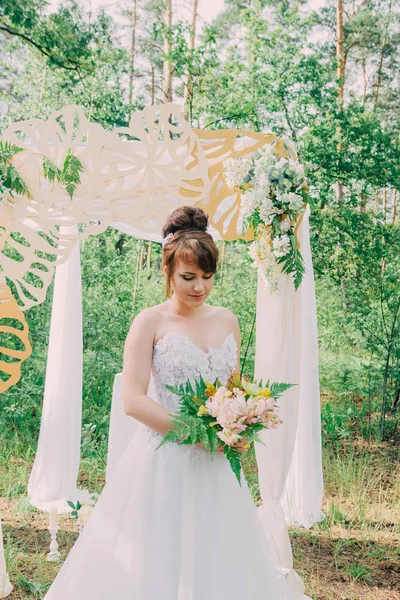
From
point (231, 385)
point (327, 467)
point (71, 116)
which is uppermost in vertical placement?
point (71, 116)

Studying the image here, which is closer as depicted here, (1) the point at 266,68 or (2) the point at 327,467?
(2) the point at 327,467

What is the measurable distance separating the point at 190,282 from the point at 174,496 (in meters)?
0.89

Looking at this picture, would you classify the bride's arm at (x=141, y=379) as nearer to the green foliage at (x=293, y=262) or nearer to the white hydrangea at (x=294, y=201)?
the green foliage at (x=293, y=262)

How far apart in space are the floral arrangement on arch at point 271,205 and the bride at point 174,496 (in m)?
0.63

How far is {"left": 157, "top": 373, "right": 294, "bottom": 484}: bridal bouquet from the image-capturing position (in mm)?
2150

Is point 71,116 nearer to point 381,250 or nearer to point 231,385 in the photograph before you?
point 231,385

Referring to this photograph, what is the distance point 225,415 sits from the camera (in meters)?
2.14

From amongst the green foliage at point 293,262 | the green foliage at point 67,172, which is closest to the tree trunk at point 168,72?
the green foliage at point 67,172

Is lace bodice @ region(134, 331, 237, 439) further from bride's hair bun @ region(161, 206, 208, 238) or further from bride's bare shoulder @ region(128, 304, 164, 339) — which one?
bride's hair bun @ region(161, 206, 208, 238)

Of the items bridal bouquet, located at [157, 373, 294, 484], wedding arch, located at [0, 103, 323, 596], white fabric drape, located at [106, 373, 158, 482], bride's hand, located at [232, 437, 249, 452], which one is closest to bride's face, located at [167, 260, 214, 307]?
bridal bouquet, located at [157, 373, 294, 484]

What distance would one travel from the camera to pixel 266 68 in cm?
925

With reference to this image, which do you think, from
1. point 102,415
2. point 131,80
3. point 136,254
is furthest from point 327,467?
point 131,80

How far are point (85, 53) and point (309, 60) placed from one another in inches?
141

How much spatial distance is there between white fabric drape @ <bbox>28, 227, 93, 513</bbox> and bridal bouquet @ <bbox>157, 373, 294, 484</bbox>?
2.16m
